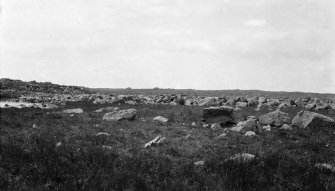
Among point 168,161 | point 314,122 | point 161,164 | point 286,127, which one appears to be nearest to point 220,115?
point 286,127

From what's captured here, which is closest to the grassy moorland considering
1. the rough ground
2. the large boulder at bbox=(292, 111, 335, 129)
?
the rough ground

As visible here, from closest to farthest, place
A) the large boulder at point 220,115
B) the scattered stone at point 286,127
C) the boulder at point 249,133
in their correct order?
the boulder at point 249,133 → the scattered stone at point 286,127 → the large boulder at point 220,115

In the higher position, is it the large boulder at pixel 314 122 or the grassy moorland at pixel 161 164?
the large boulder at pixel 314 122

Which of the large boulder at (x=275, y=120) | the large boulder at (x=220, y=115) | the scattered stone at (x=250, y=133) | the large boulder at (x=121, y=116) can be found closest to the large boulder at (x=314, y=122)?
the large boulder at (x=275, y=120)

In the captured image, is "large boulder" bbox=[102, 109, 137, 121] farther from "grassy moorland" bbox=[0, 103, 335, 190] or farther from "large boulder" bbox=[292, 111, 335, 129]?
"large boulder" bbox=[292, 111, 335, 129]

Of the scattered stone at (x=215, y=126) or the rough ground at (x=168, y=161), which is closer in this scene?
the rough ground at (x=168, y=161)

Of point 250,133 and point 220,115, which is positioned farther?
point 220,115

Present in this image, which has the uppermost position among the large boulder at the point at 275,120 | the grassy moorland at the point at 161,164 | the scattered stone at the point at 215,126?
the large boulder at the point at 275,120

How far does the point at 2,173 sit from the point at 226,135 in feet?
28.1

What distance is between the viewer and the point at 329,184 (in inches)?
307

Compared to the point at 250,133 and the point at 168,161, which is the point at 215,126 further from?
the point at 168,161

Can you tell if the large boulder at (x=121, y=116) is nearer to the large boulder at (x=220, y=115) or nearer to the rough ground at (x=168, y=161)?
the large boulder at (x=220, y=115)

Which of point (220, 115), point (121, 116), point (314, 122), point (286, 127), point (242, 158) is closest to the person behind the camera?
point (242, 158)

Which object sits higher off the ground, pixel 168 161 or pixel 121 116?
pixel 121 116
